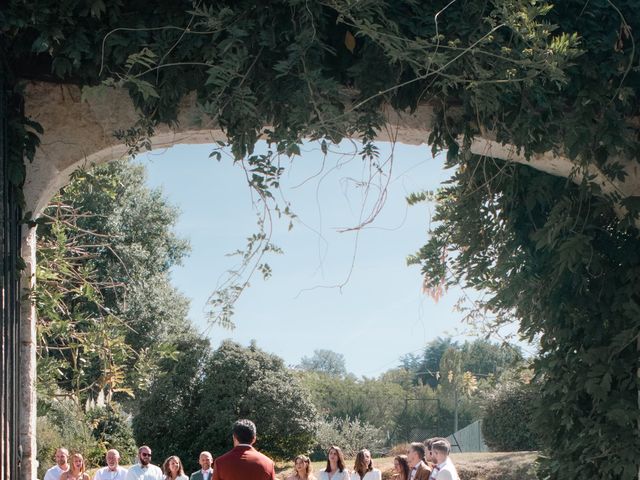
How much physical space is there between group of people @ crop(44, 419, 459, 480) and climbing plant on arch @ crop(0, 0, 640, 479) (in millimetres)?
829

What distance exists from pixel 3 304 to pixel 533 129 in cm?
283

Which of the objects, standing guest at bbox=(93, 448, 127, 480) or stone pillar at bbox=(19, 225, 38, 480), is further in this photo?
standing guest at bbox=(93, 448, 127, 480)

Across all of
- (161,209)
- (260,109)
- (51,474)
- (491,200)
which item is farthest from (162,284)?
(260,109)

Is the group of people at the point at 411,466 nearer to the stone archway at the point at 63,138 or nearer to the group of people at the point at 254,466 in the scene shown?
the group of people at the point at 254,466

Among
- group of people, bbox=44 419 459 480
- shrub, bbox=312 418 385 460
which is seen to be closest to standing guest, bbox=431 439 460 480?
group of people, bbox=44 419 459 480

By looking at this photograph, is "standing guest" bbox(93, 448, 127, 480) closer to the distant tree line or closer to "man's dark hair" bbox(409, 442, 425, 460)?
the distant tree line

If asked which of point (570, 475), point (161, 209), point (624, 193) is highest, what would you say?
point (161, 209)

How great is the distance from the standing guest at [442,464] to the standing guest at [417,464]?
0.24 meters

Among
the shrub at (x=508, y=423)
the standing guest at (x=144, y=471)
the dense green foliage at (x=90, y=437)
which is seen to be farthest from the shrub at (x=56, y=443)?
the shrub at (x=508, y=423)

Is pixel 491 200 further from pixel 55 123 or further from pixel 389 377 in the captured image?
pixel 389 377

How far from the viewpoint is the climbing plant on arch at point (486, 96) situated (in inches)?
178

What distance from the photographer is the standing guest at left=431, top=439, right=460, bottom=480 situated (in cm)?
623

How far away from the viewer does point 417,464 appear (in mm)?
6738

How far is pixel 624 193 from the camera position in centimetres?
569
